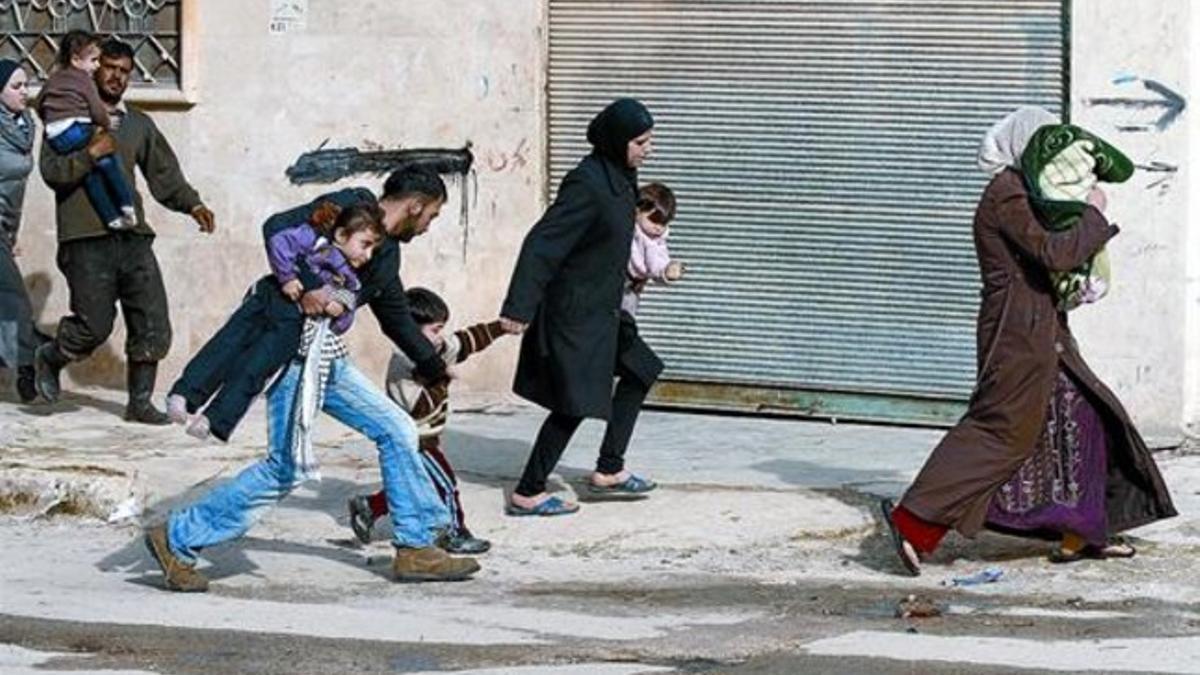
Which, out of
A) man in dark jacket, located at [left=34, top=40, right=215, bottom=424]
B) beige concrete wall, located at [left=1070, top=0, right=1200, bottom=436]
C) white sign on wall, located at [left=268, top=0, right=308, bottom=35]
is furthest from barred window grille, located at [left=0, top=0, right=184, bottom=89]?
beige concrete wall, located at [left=1070, top=0, right=1200, bottom=436]

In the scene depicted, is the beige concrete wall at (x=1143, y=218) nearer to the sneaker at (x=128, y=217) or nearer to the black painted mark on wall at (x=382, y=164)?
the black painted mark on wall at (x=382, y=164)

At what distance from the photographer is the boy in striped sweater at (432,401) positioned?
33.7ft

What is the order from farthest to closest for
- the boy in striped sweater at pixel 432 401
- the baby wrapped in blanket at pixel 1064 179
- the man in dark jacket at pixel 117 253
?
1. the man in dark jacket at pixel 117 253
2. the boy in striped sweater at pixel 432 401
3. the baby wrapped in blanket at pixel 1064 179

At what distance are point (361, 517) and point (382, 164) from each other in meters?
3.52

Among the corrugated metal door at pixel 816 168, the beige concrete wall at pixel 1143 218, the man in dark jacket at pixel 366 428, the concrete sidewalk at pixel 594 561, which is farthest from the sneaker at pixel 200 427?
the beige concrete wall at pixel 1143 218

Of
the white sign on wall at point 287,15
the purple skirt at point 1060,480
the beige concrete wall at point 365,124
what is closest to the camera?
the purple skirt at point 1060,480

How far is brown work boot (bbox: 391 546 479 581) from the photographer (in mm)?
9891

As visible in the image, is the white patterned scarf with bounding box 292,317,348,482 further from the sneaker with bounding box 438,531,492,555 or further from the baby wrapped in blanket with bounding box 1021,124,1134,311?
the baby wrapped in blanket with bounding box 1021,124,1134,311

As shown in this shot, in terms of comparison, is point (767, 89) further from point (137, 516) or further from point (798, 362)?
point (137, 516)

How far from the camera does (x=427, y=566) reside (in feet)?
32.5

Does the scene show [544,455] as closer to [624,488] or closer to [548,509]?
[548,509]

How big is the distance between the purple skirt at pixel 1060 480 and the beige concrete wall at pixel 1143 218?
2.58m

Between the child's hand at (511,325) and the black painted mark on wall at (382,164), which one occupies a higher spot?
the black painted mark on wall at (382,164)

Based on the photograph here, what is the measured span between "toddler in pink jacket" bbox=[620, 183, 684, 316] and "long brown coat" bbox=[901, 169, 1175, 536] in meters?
1.66
